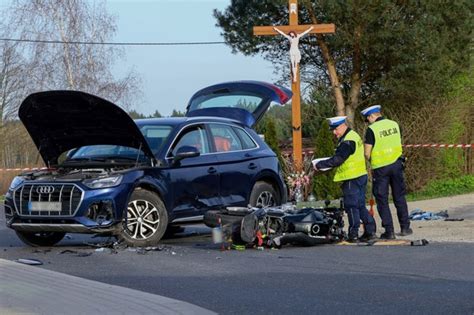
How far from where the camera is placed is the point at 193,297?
28.1 ft

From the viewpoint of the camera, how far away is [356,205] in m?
12.8

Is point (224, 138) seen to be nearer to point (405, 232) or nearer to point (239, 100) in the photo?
point (239, 100)

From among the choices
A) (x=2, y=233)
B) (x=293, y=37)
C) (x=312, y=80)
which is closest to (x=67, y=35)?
(x=312, y=80)

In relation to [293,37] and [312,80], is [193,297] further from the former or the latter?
[312,80]

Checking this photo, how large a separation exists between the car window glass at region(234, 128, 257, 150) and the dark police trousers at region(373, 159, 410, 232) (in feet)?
7.15

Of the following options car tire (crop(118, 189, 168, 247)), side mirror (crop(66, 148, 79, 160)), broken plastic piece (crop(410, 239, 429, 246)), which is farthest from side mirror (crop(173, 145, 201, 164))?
broken plastic piece (crop(410, 239, 429, 246))

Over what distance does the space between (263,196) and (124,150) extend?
2.27 m

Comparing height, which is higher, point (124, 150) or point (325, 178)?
point (124, 150)

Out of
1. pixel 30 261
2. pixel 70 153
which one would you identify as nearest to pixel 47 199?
pixel 30 261

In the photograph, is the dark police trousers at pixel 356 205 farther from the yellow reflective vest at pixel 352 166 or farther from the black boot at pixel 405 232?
the black boot at pixel 405 232

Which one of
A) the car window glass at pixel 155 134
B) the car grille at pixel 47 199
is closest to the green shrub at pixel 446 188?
the car window glass at pixel 155 134

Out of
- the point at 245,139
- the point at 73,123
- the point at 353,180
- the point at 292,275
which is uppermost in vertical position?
the point at 73,123

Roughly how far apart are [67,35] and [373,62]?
16.9 metres

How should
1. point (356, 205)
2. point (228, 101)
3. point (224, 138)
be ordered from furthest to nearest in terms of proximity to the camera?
point (228, 101)
point (224, 138)
point (356, 205)
